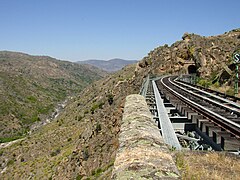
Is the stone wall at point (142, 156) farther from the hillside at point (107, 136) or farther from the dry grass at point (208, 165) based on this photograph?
the hillside at point (107, 136)

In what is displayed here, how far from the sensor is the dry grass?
14.5 feet

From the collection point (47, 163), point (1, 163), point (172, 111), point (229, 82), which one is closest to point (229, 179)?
point (172, 111)

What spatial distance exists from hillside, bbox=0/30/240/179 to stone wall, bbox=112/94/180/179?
788 mm

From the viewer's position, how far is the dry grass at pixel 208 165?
4410 millimetres

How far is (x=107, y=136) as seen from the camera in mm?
23578

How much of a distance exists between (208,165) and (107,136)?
62.7 ft

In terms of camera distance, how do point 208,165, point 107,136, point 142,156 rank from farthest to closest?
point 107,136 → point 208,165 → point 142,156

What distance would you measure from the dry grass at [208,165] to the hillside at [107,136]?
2cm

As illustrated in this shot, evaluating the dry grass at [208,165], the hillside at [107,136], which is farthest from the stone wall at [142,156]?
the hillside at [107,136]

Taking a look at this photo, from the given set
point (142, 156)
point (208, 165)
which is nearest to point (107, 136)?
point (208, 165)

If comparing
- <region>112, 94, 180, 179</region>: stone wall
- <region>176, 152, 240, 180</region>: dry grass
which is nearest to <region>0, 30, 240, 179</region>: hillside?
<region>176, 152, 240, 180</region>: dry grass

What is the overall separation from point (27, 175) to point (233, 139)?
192ft

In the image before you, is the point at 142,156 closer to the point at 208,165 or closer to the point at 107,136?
the point at 208,165

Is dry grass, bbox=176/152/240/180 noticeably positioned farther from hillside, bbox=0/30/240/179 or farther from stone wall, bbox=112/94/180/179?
stone wall, bbox=112/94/180/179
